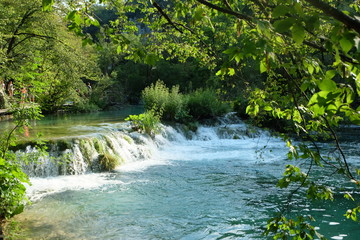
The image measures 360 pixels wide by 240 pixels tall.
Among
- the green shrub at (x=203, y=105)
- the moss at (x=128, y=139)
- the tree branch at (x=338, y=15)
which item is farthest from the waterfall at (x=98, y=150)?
the tree branch at (x=338, y=15)

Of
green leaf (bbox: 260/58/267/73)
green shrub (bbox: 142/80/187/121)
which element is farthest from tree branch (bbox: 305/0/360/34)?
green shrub (bbox: 142/80/187/121)

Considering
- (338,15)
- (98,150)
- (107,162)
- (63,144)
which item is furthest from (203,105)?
(338,15)

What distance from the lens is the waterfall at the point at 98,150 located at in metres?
9.72

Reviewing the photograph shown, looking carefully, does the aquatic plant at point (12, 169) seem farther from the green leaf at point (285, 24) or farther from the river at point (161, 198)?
the green leaf at point (285, 24)

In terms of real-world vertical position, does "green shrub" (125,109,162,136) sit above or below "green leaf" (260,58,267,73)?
below

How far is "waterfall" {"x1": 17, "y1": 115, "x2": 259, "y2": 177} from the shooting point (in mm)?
9719

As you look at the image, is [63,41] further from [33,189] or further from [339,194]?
[339,194]

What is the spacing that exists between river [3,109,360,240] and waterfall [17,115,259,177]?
38 mm

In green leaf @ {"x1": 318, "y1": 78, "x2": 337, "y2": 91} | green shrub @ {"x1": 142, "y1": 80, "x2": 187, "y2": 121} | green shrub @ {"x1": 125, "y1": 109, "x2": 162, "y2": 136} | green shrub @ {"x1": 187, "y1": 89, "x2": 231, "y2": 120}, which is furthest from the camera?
green shrub @ {"x1": 187, "y1": 89, "x2": 231, "y2": 120}

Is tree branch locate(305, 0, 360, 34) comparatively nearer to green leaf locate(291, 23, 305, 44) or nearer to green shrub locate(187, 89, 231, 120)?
green leaf locate(291, 23, 305, 44)

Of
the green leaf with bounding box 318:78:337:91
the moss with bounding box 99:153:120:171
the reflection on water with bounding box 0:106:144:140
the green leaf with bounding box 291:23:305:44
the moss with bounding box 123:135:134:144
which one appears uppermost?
the green leaf with bounding box 291:23:305:44

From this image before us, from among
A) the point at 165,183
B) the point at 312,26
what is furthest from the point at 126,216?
the point at 312,26

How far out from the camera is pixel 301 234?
2066 millimetres

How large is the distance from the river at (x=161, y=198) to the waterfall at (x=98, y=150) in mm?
38
